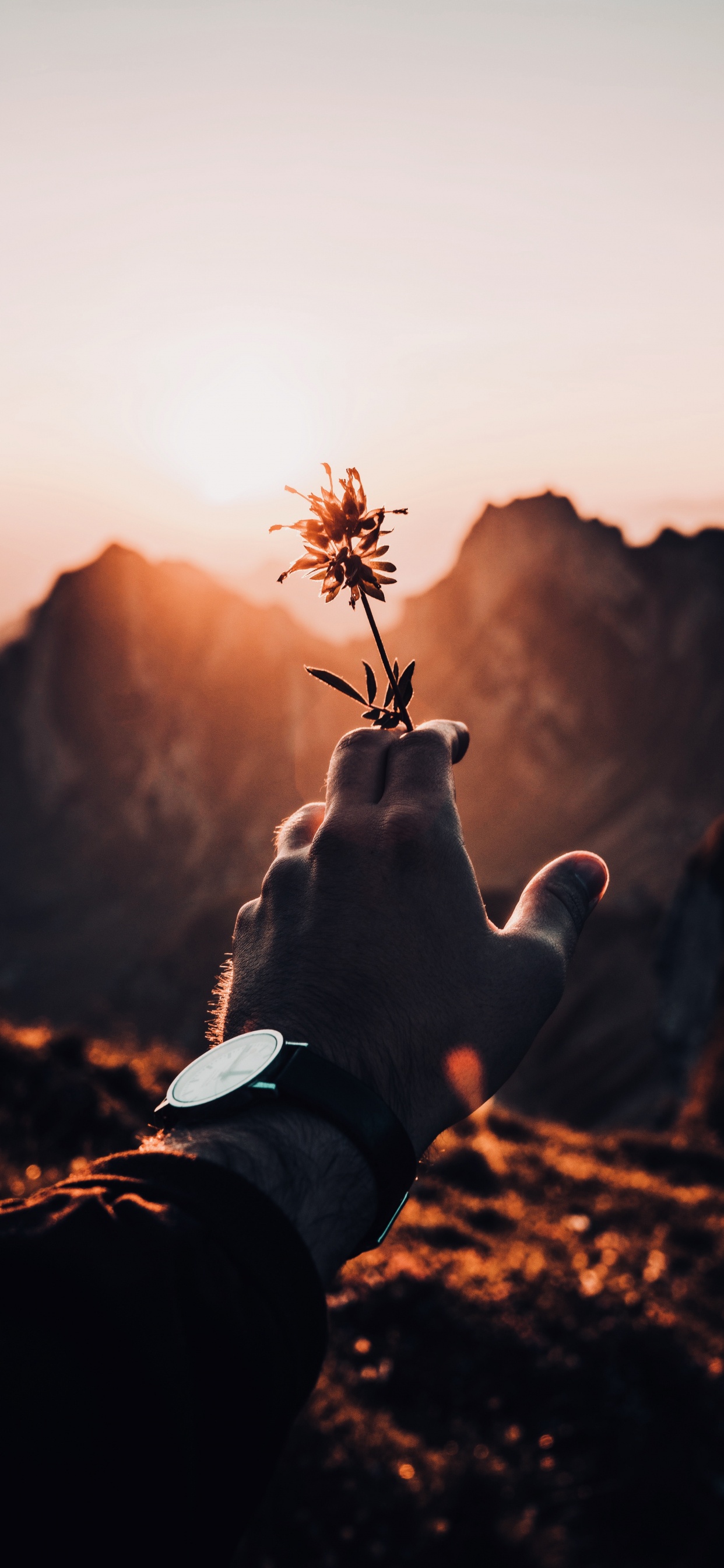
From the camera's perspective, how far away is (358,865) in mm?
2098

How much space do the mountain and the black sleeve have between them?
47.0 m

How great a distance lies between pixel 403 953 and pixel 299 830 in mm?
638

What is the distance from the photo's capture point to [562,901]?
7.66ft

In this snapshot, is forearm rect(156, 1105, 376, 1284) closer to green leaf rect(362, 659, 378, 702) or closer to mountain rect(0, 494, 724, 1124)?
green leaf rect(362, 659, 378, 702)

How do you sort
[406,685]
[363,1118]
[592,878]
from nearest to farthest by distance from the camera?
[363,1118] → [406,685] → [592,878]

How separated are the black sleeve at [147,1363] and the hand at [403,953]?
499 mm

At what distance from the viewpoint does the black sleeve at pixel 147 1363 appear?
1095mm

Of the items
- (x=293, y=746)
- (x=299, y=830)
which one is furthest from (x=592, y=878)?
(x=293, y=746)

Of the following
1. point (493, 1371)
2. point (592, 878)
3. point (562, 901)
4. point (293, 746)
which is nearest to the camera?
point (562, 901)

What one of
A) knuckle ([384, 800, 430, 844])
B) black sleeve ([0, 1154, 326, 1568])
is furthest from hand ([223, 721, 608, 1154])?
black sleeve ([0, 1154, 326, 1568])

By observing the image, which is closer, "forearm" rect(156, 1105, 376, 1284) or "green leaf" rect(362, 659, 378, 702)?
"forearm" rect(156, 1105, 376, 1284)

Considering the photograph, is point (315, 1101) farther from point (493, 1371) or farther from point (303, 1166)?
point (493, 1371)

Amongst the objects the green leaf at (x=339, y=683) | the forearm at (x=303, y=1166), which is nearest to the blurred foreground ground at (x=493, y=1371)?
the forearm at (x=303, y=1166)

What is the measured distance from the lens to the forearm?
4.91 ft
